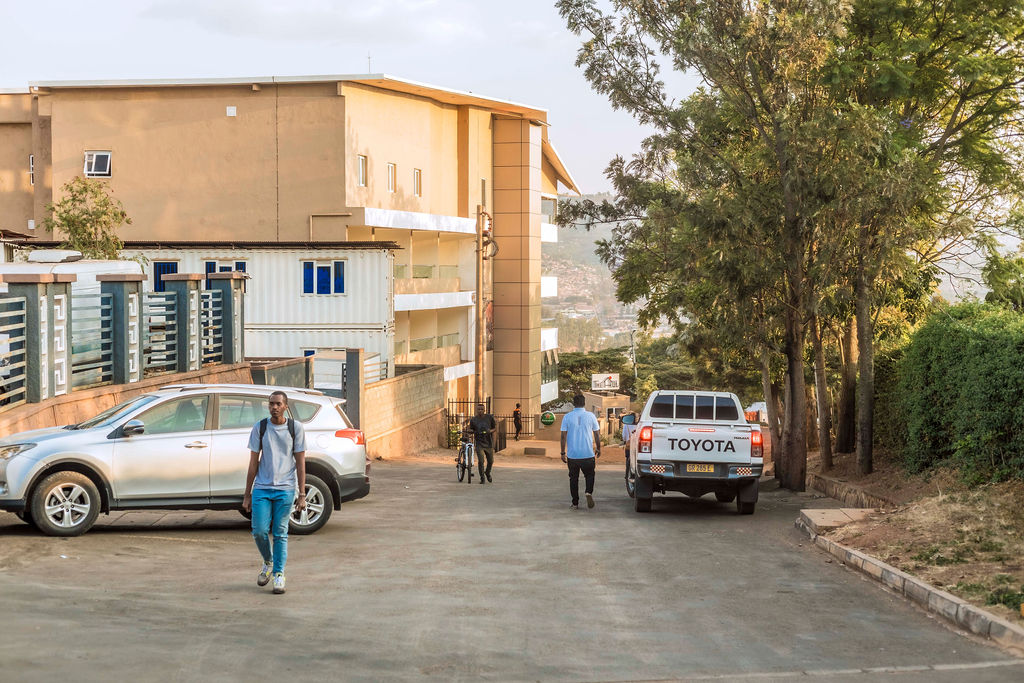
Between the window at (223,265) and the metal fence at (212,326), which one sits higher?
the window at (223,265)

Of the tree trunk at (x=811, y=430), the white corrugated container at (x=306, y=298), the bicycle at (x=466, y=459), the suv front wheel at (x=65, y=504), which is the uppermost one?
the white corrugated container at (x=306, y=298)

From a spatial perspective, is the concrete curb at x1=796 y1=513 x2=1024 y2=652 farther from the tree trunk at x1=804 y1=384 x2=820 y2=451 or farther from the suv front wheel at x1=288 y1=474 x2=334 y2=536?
the tree trunk at x1=804 y1=384 x2=820 y2=451

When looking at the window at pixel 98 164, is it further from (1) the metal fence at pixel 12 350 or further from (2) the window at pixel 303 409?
(2) the window at pixel 303 409

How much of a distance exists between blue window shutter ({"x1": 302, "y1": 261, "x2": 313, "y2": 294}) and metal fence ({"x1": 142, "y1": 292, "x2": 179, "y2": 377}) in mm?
14473

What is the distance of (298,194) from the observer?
4372cm

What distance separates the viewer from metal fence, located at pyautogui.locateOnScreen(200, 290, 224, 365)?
2467 cm

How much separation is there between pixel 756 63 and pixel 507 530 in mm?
11442

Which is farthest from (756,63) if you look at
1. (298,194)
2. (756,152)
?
(298,194)

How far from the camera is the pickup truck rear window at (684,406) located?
19828 mm

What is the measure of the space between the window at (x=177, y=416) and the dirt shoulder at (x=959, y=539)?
25.5 feet

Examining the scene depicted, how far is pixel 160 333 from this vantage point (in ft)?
71.9

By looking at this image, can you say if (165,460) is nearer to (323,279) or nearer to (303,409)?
(303,409)

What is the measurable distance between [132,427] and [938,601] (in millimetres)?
8797

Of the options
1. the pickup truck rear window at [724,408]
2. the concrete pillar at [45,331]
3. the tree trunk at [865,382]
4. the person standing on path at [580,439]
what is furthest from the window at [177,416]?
the tree trunk at [865,382]
